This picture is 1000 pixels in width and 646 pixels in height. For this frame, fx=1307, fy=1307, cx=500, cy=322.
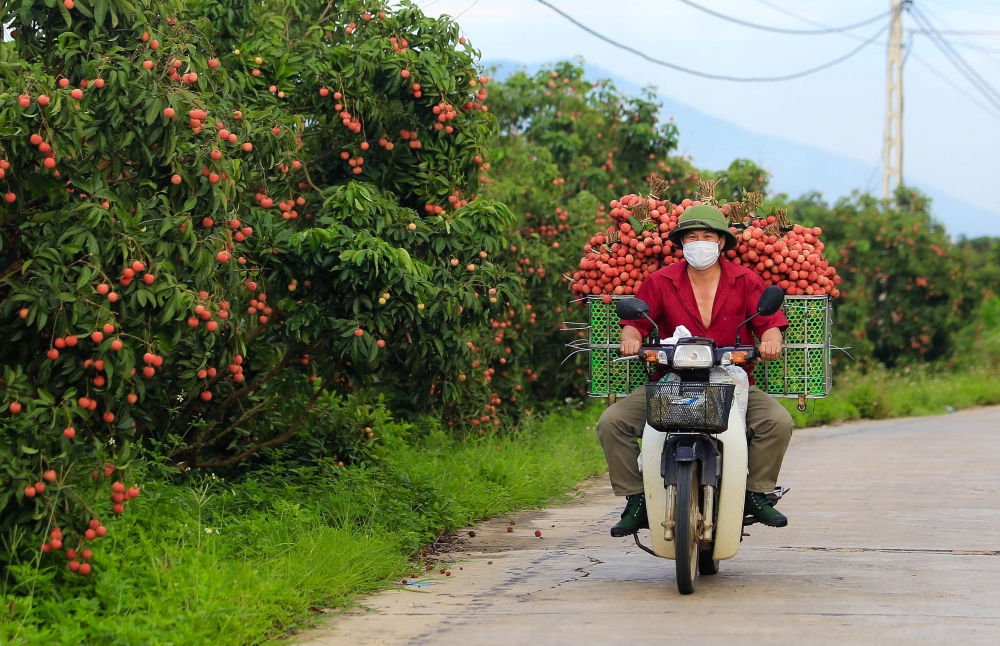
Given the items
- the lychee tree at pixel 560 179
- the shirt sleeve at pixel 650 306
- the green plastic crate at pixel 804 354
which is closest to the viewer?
the shirt sleeve at pixel 650 306

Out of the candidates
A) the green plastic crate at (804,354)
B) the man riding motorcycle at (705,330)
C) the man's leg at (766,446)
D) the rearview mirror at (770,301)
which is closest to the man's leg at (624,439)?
the man riding motorcycle at (705,330)

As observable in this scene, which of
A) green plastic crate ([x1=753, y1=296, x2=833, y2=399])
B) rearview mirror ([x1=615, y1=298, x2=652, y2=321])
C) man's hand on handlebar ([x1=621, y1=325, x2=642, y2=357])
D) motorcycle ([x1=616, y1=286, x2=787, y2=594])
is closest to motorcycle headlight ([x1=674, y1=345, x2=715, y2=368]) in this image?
motorcycle ([x1=616, y1=286, x2=787, y2=594])

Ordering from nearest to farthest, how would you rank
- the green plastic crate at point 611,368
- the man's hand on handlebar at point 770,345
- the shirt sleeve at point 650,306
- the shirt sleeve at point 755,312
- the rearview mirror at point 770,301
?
the rearview mirror at point 770,301 → the man's hand on handlebar at point 770,345 → the shirt sleeve at point 755,312 → the shirt sleeve at point 650,306 → the green plastic crate at point 611,368

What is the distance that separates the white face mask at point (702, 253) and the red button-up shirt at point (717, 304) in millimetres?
153

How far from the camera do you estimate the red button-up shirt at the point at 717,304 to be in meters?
6.68

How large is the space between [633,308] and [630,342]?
12.9 inches

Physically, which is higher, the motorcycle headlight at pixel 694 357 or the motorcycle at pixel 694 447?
the motorcycle headlight at pixel 694 357

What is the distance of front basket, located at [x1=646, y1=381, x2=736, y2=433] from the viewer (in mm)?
6047

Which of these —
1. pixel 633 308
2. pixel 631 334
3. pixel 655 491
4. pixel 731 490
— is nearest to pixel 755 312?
pixel 631 334

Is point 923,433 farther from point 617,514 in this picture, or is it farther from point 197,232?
point 197,232

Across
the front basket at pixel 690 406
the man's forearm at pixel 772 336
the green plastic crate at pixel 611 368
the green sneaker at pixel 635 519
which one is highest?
the man's forearm at pixel 772 336

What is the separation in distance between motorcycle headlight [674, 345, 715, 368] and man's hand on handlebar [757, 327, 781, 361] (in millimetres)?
407

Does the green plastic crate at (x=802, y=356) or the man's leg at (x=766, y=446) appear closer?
the man's leg at (x=766, y=446)

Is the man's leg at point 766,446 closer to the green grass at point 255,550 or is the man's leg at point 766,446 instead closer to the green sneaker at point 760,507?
the green sneaker at point 760,507
